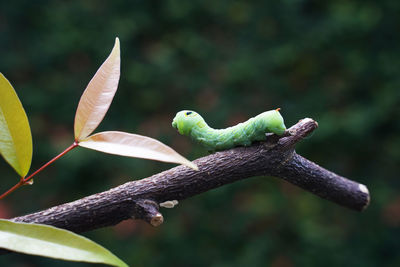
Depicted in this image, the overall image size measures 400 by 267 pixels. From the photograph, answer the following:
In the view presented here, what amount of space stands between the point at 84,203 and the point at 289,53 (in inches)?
73.2

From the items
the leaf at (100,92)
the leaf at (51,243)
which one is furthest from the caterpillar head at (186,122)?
the leaf at (51,243)

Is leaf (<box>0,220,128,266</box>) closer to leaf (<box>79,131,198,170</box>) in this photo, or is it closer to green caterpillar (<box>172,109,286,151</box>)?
leaf (<box>79,131,198,170</box>)

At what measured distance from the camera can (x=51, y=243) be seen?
17.4 inches

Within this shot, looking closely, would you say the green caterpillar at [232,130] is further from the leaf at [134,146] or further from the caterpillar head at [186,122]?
the leaf at [134,146]

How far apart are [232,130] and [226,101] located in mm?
→ 1628

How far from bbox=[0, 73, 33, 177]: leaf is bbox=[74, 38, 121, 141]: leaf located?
6 centimetres

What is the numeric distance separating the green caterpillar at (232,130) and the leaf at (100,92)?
192 mm

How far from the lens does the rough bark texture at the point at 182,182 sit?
59cm

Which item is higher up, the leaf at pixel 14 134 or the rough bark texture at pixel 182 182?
the leaf at pixel 14 134

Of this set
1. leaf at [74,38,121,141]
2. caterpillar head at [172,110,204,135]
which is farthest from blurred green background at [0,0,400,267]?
leaf at [74,38,121,141]

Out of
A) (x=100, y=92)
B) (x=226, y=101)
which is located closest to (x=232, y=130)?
(x=100, y=92)

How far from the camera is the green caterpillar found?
0.63 metres

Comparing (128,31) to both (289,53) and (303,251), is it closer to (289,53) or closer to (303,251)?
(289,53)

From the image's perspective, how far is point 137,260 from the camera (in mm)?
2094
